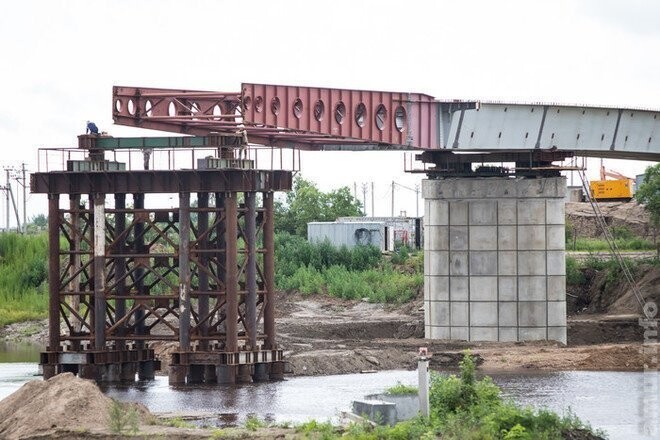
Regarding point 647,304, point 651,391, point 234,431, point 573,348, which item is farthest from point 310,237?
point 234,431

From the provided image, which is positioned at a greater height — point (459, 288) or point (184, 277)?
point (184, 277)

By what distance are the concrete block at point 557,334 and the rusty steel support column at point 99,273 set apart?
59.1 ft

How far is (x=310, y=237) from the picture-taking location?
107 meters

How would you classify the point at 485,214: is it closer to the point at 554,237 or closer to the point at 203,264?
the point at 554,237

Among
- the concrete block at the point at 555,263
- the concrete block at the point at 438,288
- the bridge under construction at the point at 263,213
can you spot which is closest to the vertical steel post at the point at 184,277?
the bridge under construction at the point at 263,213

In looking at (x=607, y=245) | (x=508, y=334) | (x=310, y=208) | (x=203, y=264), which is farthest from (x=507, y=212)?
(x=310, y=208)

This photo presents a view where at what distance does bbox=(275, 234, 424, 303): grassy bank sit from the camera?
86.7m

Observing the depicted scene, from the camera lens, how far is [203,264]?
56500mm

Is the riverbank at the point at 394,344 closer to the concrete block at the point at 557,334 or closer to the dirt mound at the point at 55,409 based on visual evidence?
the concrete block at the point at 557,334

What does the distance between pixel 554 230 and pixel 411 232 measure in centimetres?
4835

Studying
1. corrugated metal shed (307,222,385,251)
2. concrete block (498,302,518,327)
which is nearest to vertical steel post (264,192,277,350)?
concrete block (498,302,518,327)

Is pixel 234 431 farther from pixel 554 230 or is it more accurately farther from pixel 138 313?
pixel 554 230

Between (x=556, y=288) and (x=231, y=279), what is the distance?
649 inches

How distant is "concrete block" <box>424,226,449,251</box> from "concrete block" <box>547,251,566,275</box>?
3801mm
